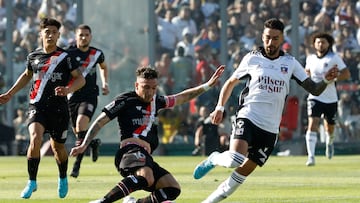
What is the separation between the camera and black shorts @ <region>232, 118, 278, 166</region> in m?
13.2

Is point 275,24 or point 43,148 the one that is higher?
point 275,24

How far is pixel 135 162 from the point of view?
12266mm

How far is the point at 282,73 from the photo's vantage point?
13.5 meters

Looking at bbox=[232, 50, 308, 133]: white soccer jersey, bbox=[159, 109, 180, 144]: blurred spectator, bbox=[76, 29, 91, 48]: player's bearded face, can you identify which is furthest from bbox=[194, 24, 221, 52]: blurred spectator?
bbox=[232, 50, 308, 133]: white soccer jersey

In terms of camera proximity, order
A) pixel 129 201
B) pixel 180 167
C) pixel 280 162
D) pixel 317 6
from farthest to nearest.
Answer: pixel 317 6, pixel 280 162, pixel 180 167, pixel 129 201

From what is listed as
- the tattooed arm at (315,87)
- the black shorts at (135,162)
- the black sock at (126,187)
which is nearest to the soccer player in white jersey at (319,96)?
the tattooed arm at (315,87)

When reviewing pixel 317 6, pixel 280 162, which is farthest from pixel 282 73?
pixel 317 6

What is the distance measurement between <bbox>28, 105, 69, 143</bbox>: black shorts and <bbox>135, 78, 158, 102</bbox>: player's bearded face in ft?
9.31

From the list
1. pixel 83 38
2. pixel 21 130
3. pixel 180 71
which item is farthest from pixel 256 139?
pixel 21 130

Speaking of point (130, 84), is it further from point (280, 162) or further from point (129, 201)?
point (129, 201)

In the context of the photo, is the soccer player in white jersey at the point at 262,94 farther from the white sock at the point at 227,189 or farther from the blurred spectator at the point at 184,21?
the blurred spectator at the point at 184,21

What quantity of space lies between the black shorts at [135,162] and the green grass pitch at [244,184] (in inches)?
83.2

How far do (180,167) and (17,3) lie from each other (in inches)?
348

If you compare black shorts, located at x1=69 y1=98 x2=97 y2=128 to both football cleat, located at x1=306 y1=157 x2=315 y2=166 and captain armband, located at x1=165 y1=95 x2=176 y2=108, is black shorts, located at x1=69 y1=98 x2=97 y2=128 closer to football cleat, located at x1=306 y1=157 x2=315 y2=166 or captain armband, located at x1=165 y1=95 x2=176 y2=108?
football cleat, located at x1=306 y1=157 x2=315 y2=166
